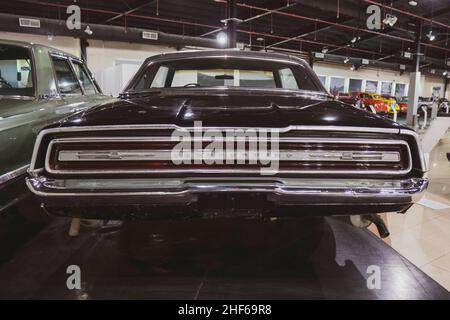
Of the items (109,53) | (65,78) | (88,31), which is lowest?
(65,78)

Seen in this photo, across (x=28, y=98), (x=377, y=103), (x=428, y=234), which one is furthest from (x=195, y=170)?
(x=377, y=103)

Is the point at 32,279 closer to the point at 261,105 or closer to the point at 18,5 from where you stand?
the point at 261,105

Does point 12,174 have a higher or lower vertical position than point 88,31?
lower

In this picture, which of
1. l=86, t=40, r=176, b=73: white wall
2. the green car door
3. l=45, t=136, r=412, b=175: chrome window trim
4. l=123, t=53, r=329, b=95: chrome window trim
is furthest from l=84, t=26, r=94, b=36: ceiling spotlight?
l=45, t=136, r=412, b=175: chrome window trim

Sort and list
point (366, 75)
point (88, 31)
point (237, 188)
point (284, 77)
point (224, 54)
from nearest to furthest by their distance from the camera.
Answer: point (237, 188), point (224, 54), point (284, 77), point (88, 31), point (366, 75)

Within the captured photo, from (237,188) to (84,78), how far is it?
2898 mm

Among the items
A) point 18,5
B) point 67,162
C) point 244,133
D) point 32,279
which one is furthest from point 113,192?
point 18,5

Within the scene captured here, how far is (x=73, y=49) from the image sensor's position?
11.8 metres

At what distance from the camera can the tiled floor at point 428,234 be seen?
7.06 ft

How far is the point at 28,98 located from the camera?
2514mm

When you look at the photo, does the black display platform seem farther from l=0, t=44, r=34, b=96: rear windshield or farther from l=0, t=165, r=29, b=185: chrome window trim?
l=0, t=44, r=34, b=96: rear windshield

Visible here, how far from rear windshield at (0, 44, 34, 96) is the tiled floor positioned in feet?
10.1

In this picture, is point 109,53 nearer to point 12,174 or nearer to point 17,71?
point 17,71

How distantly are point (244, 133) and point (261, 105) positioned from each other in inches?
17.2
